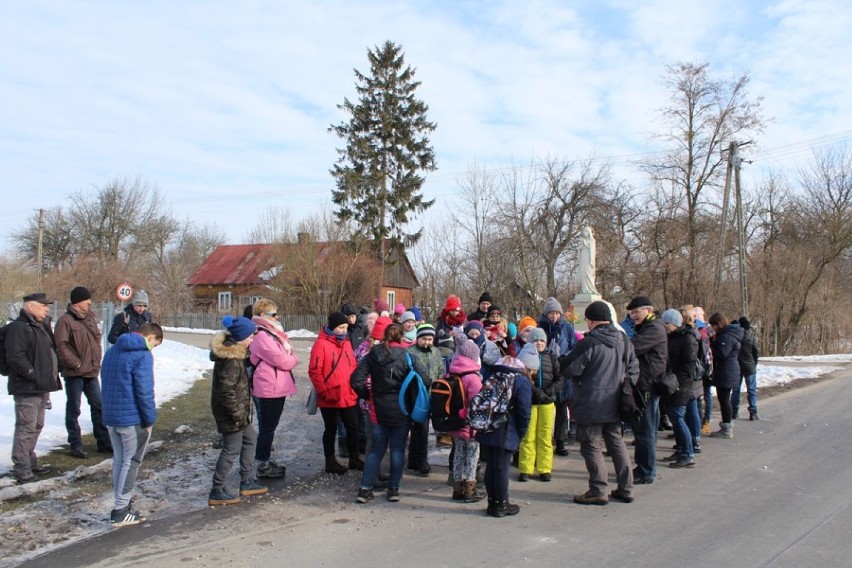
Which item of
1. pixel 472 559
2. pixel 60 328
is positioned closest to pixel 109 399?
pixel 60 328

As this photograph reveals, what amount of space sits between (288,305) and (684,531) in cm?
3499

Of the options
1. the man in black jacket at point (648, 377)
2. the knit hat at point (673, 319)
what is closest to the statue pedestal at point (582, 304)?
the knit hat at point (673, 319)

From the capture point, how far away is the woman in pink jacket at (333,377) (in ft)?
21.8

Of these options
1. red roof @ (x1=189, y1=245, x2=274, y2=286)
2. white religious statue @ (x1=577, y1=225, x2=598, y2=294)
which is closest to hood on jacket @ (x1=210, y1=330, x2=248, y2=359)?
white religious statue @ (x1=577, y1=225, x2=598, y2=294)

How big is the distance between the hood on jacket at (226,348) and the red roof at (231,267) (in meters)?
43.9

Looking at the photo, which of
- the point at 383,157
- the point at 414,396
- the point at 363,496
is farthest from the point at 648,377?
the point at 383,157

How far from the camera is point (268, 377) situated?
6.40 m

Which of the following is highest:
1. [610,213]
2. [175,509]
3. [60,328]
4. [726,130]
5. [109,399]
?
[726,130]

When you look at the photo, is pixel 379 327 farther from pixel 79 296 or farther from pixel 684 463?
pixel 684 463

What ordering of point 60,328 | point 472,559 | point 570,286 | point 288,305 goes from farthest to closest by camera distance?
1. point 288,305
2. point 570,286
3. point 60,328
4. point 472,559

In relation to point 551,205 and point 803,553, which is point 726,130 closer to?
point 551,205

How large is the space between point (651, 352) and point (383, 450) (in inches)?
115

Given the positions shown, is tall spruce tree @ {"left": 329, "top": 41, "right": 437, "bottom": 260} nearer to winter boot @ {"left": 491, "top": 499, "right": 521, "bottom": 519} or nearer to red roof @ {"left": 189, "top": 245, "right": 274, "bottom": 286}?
red roof @ {"left": 189, "top": 245, "right": 274, "bottom": 286}

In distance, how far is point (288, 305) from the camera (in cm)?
3834
